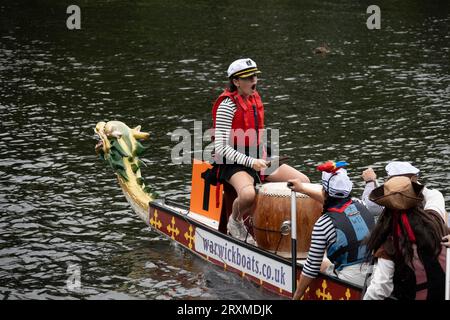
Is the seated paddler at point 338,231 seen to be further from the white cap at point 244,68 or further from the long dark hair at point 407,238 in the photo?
the white cap at point 244,68

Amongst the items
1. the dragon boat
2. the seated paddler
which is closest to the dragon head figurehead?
the dragon boat

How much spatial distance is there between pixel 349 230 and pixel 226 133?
8.75 ft

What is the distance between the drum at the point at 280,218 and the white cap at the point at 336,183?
145 centimetres

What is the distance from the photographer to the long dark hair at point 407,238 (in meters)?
7.94

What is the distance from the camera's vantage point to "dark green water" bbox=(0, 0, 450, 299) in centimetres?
1345

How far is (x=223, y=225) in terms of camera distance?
12289 mm

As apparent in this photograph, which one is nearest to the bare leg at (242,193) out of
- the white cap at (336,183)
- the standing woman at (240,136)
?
the standing woman at (240,136)

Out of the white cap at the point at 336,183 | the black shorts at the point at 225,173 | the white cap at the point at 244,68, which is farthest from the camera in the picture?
the black shorts at the point at 225,173

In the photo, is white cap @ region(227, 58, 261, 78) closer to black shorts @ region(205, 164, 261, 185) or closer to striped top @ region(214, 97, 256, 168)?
striped top @ region(214, 97, 256, 168)

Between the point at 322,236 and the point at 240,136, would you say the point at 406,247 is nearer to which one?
the point at 322,236

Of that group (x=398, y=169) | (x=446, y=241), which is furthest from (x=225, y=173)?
(x=446, y=241)

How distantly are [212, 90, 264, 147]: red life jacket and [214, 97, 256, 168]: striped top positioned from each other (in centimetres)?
7

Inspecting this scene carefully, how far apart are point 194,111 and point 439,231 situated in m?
14.7
